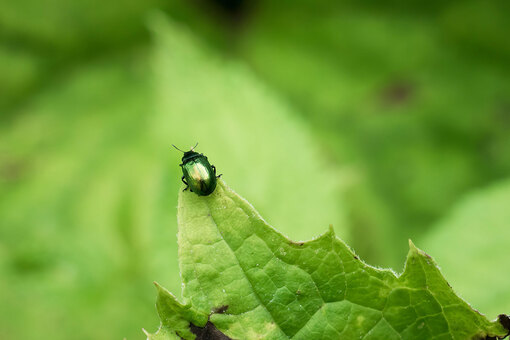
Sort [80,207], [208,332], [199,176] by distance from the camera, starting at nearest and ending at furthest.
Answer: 1. [208,332]
2. [199,176]
3. [80,207]

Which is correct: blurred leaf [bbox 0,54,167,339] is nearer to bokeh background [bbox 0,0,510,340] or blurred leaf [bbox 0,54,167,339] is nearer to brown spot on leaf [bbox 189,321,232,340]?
bokeh background [bbox 0,0,510,340]

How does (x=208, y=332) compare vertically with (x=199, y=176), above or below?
below

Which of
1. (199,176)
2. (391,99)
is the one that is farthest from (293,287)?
(391,99)

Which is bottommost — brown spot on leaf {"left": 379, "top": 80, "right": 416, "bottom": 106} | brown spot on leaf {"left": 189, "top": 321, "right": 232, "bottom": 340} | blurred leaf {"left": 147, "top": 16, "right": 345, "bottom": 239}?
brown spot on leaf {"left": 189, "top": 321, "right": 232, "bottom": 340}

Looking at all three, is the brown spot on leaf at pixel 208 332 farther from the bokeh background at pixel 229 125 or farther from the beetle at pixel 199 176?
the bokeh background at pixel 229 125

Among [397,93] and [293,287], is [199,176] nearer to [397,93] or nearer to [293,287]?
[293,287]

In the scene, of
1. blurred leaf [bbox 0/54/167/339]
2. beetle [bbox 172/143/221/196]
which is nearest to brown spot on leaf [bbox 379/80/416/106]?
blurred leaf [bbox 0/54/167/339]

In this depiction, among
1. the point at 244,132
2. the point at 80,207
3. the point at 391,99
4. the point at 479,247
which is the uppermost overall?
the point at 80,207
